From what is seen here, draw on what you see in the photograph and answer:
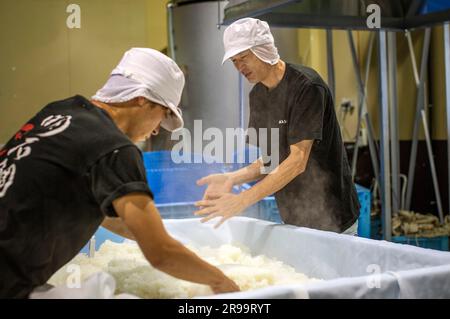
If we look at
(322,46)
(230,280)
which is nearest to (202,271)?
(230,280)

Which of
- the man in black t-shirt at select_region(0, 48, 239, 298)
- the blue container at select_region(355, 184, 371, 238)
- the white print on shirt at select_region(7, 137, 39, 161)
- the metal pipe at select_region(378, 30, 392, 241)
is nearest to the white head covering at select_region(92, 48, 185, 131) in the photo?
the man in black t-shirt at select_region(0, 48, 239, 298)

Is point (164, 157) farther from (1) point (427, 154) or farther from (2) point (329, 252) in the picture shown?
(1) point (427, 154)

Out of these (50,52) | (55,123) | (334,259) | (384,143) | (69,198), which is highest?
(50,52)

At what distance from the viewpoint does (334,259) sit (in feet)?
4.56

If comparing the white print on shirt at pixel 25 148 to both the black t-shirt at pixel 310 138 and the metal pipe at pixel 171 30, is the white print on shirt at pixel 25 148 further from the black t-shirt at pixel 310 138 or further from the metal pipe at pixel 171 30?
the black t-shirt at pixel 310 138

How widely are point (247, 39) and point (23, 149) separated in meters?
0.58

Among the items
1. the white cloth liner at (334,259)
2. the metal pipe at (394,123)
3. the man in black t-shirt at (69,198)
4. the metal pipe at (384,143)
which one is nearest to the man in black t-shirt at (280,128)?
the white cloth liner at (334,259)

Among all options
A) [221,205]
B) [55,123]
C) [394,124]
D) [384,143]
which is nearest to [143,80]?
[55,123]

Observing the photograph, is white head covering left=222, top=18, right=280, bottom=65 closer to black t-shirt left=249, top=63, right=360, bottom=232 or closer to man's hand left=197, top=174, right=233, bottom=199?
black t-shirt left=249, top=63, right=360, bottom=232

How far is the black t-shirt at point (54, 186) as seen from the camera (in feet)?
3.00

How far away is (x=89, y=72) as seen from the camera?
45.5 inches

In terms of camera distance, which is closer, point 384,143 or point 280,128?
point 280,128

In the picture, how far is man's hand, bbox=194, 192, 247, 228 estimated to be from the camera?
134 cm

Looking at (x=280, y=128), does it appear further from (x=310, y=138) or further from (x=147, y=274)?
(x=147, y=274)
